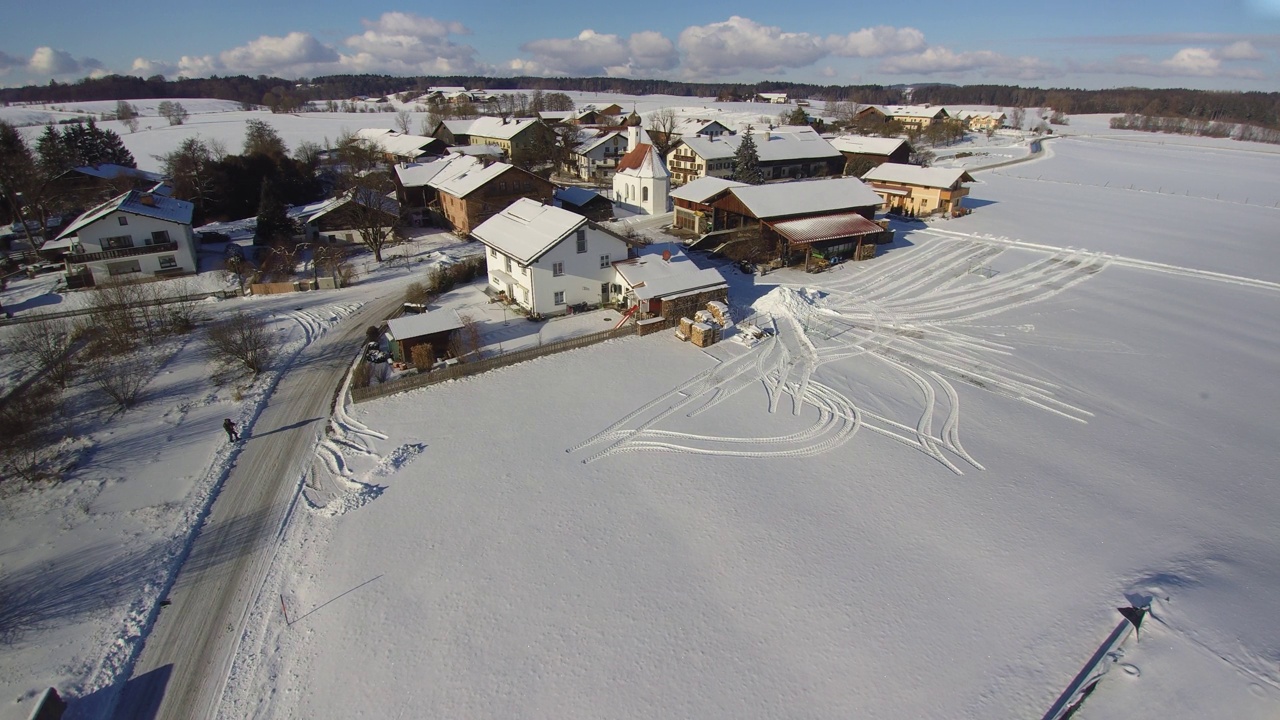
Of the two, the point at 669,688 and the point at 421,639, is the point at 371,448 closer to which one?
the point at 421,639

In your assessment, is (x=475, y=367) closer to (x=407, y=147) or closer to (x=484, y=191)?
(x=484, y=191)

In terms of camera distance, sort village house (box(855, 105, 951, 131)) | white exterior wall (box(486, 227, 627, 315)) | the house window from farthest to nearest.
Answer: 1. village house (box(855, 105, 951, 131))
2. the house window
3. white exterior wall (box(486, 227, 627, 315))

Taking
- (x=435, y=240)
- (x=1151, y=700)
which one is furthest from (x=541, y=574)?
(x=435, y=240)

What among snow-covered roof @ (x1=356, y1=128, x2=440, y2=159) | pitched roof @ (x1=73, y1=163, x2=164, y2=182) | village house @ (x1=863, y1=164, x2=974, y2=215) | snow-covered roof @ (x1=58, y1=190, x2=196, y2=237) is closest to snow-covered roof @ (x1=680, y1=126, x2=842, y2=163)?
village house @ (x1=863, y1=164, x2=974, y2=215)

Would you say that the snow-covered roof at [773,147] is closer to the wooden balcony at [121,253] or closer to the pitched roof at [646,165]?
the pitched roof at [646,165]

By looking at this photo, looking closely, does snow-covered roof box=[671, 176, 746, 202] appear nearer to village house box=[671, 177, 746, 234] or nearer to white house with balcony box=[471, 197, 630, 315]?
village house box=[671, 177, 746, 234]

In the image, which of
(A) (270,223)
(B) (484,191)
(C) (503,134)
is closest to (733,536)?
(B) (484,191)

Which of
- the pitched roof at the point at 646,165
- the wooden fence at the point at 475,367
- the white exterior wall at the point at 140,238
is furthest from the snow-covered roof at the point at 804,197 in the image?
the white exterior wall at the point at 140,238
